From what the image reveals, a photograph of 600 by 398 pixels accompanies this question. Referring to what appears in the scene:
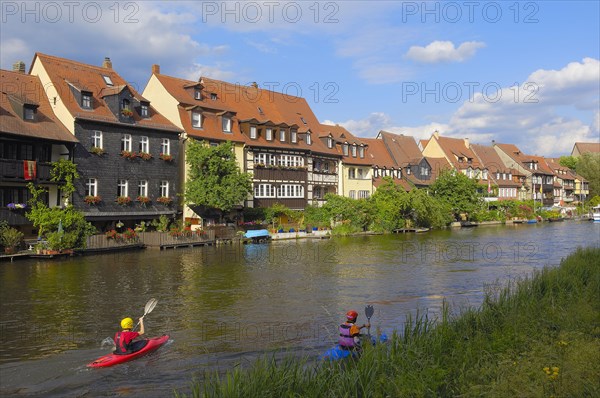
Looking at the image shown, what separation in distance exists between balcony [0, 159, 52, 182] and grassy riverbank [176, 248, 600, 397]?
93.6 ft

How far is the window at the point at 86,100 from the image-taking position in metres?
40.1

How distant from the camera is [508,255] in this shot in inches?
1458

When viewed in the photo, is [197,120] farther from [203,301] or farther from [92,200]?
[203,301]

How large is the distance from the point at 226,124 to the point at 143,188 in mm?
11528

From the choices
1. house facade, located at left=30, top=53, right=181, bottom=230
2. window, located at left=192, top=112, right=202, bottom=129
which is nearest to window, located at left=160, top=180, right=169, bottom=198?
house facade, located at left=30, top=53, right=181, bottom=230

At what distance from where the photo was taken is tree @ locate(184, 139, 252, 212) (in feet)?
148

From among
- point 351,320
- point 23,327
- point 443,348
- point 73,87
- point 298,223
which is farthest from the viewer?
point 298,223

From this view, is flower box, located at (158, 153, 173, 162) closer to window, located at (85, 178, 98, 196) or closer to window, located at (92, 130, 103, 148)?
window, located at (92, 130, 103, 148)

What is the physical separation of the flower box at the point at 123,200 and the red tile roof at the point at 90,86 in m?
5.37

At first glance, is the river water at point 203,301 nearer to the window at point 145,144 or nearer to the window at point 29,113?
the window at point 145,144

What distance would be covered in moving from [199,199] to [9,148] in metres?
14.3

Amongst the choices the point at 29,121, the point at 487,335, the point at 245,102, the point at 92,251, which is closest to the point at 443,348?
the point at 487,335

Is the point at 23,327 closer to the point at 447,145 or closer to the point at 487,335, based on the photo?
the point at 487,335

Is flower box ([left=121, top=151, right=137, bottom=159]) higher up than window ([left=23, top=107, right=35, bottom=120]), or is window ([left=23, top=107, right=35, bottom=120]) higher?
window ([left=23, top=107, right=35, bottom=120])
